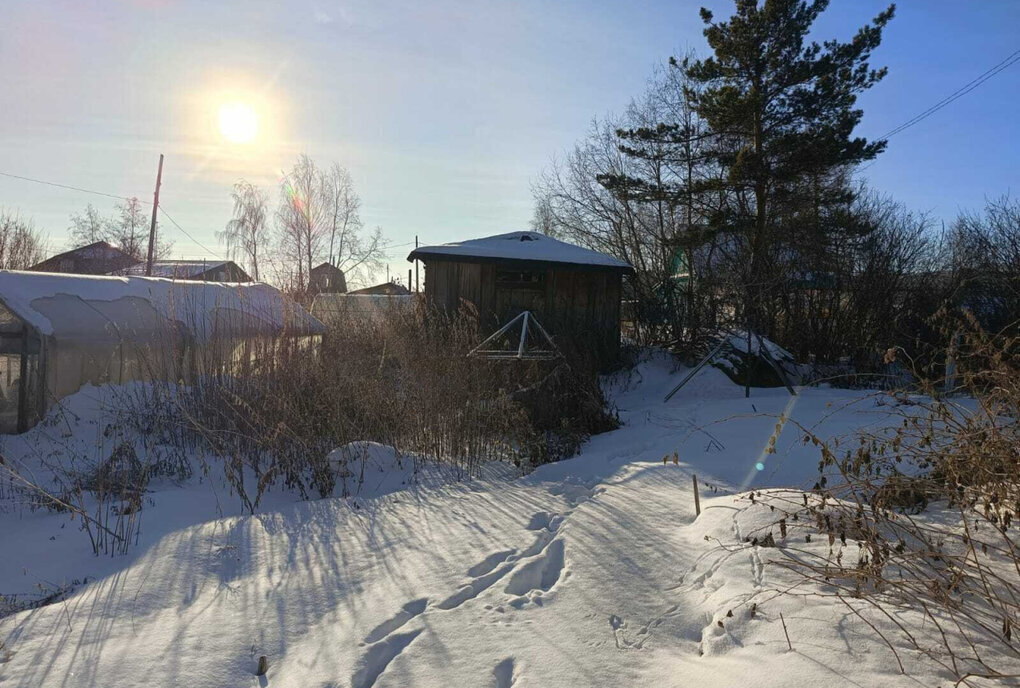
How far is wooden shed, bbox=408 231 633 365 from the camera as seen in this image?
15383 mm

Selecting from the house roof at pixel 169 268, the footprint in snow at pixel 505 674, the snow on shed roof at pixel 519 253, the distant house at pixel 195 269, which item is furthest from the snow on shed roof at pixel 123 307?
the distant house at pixel 195 269

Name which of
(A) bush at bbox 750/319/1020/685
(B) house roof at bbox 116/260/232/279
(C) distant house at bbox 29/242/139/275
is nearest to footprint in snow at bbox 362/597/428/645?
(A) bush at bbox 750/319/1020/685

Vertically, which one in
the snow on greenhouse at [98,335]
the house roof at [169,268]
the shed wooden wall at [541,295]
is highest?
the house roof at [169,268]

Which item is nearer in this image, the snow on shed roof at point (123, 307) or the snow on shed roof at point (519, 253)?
the snow on shed roof at point (123, 307)

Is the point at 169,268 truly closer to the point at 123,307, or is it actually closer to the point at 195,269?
the point at 195,269

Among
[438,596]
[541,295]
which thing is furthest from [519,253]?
[438,596]

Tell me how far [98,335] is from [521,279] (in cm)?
934

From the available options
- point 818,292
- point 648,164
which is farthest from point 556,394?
Result: point 648,164

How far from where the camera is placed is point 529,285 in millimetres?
15867

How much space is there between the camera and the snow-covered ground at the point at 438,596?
2672 mm

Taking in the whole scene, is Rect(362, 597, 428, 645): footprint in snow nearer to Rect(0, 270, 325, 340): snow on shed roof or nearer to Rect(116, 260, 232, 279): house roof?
Rect(0, 270, 325, 340): snow on shed roof

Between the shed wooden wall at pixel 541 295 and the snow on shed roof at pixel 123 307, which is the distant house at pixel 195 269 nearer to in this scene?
the shed wooden wall at pixel 541 295

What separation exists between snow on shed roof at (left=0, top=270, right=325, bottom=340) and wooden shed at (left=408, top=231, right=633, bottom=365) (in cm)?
582

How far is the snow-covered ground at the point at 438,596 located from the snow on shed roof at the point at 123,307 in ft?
9.31
